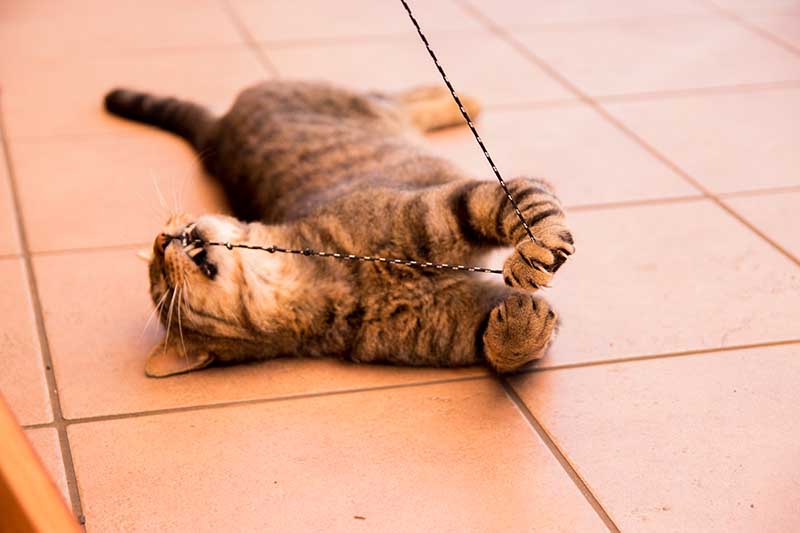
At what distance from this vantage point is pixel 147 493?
1.68 m

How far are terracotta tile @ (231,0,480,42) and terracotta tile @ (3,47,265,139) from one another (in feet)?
0.96

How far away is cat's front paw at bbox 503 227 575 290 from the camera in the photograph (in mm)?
1715

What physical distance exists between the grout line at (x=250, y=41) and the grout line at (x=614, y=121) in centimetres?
89

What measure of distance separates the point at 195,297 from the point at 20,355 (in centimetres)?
39

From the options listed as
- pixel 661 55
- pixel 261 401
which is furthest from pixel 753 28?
pixel 261 401

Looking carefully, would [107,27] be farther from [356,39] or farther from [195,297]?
[195,297]

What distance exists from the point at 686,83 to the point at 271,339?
194cm

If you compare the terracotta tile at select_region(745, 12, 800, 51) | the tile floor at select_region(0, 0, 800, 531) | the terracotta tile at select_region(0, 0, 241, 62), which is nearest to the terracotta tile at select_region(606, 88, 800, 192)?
the tile floor at select_region(0, 0, 800, 531)

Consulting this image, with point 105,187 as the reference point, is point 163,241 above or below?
above

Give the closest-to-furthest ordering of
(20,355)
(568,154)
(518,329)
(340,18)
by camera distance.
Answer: (518,329) < (20,355) < (568,154) < (340,18)

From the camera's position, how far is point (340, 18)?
400cm

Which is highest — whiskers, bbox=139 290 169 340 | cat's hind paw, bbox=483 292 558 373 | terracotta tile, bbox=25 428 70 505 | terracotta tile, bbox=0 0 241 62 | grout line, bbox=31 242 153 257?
cat's hind paw, bbox=483 292 558 373

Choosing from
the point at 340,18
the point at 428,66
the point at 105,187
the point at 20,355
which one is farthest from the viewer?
the point at 340,18

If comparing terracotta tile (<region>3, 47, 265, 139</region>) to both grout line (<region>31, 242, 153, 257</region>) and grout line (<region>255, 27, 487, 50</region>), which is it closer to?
grout line (<region>255, 27, 487, 50</region>)
